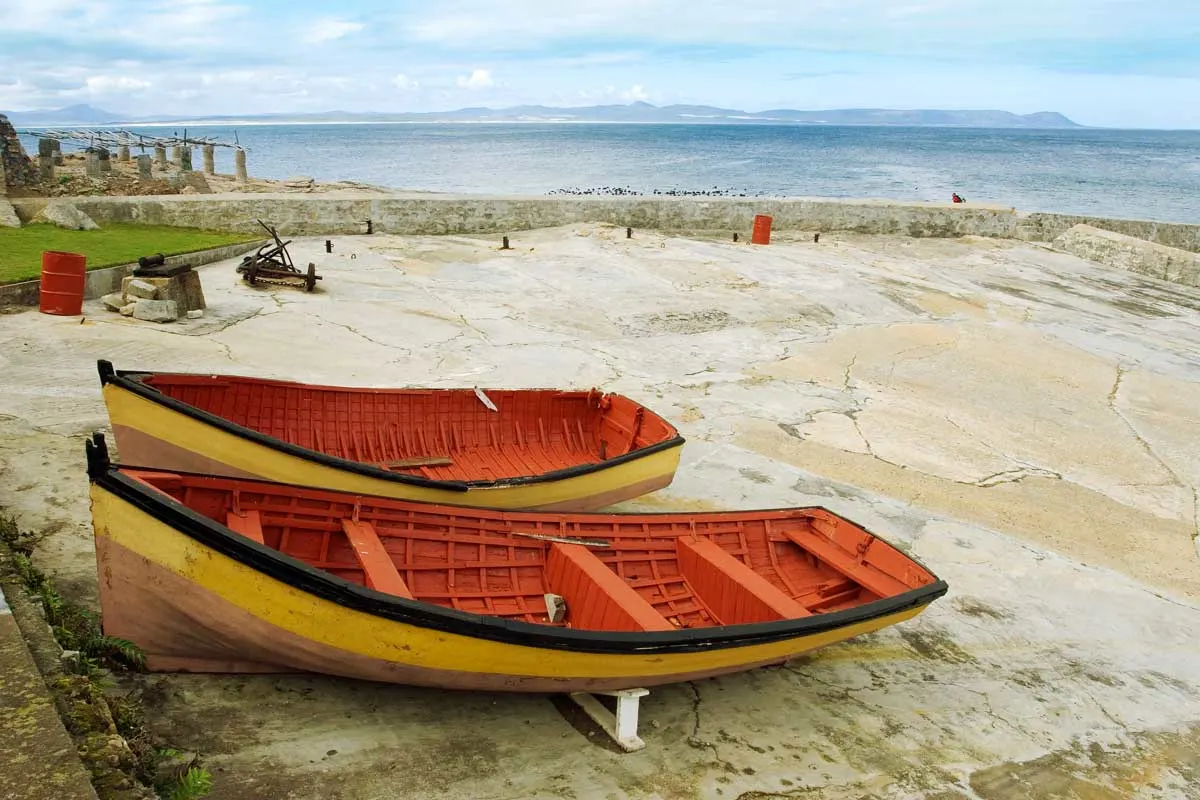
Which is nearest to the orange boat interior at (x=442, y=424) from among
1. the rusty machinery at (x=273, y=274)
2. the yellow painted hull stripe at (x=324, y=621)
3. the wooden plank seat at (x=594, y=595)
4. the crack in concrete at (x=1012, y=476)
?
the wooden plank seat at (x=594, y=595)

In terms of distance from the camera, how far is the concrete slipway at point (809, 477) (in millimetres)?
4238

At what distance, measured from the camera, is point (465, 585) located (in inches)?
199

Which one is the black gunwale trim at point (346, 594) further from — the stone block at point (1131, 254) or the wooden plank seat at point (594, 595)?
the stone block at point (1131, 254)

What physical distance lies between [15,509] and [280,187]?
2712 cm

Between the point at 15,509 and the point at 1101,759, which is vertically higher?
the point at 15,509

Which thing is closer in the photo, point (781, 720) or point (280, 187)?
point (781, 720)

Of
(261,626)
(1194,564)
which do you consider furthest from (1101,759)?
(261,626)

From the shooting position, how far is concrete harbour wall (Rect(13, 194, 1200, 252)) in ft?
56.1

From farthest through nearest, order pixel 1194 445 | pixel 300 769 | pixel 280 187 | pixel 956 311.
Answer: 1. pixel 280 187
2. pixel 956 311
3. pixel 1194 445
4. pixel 300 769

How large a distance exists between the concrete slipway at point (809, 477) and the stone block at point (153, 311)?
219 millimetres

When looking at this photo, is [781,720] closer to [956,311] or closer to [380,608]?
[380,608]

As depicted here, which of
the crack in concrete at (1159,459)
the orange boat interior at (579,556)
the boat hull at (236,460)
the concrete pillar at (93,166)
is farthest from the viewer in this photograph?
the concrete pillar at (93,166)

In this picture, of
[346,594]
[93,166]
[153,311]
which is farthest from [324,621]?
[93,166]

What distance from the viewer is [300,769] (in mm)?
3783
